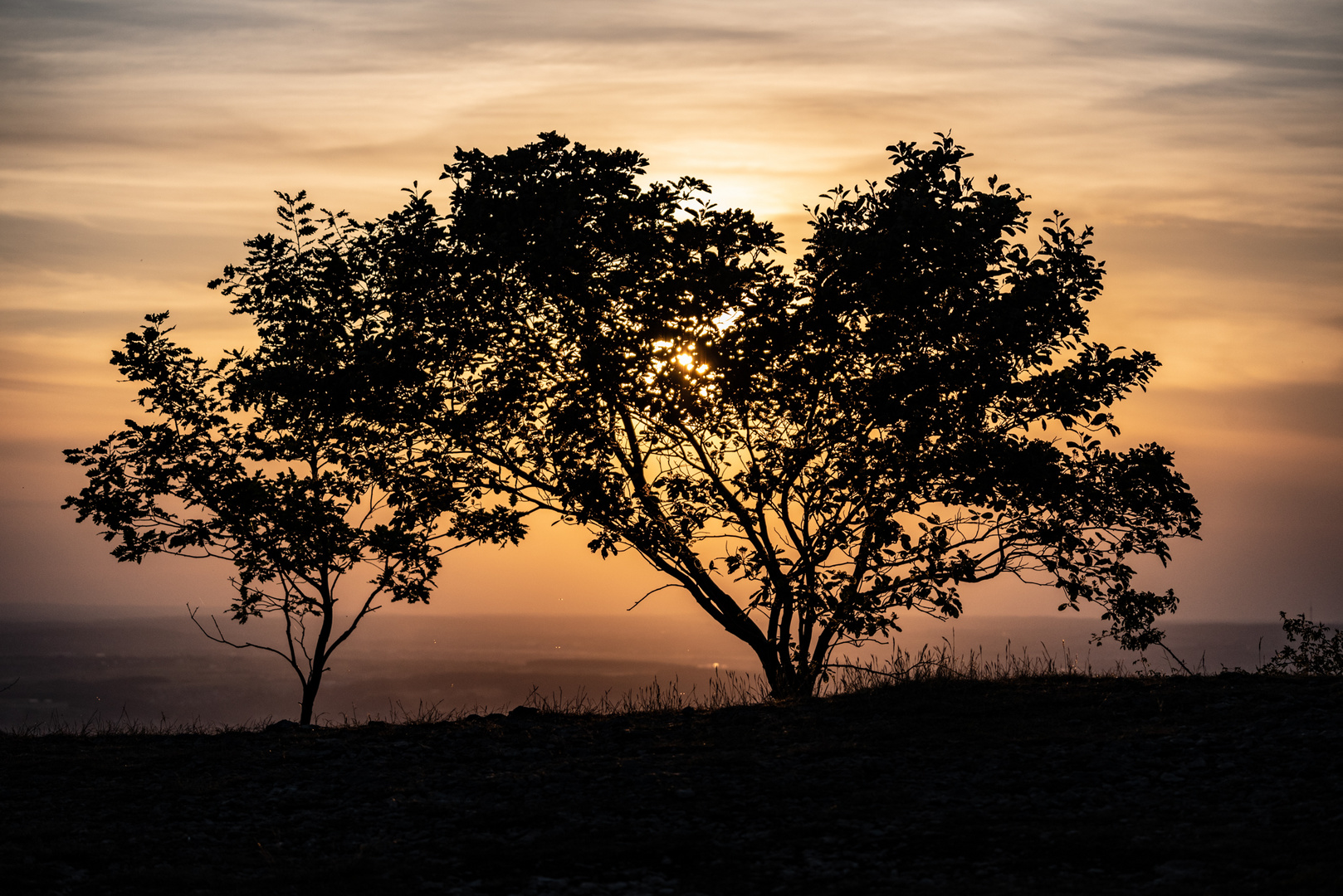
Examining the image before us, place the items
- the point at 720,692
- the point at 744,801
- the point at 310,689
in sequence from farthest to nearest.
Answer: the point at 310,689 < the point at 720,692 < the point at 744,801

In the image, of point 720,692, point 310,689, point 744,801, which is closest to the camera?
point 744,801

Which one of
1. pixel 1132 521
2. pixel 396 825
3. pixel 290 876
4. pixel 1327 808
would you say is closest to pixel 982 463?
pixel 1132 521

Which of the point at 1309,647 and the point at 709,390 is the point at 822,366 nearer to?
the point at 709,390

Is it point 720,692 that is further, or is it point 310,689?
point 310,689

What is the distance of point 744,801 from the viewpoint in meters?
11.8

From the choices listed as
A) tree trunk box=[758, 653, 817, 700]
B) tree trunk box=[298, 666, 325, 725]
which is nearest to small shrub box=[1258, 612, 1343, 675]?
tree trunk box=[758, 653, 817, 700]

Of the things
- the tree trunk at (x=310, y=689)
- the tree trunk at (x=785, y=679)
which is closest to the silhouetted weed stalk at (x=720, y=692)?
the tree trunk at (x=785, y=679)

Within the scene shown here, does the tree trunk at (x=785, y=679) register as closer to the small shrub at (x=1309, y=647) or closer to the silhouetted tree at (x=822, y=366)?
the silhouetted tree at (x=822, y=366)

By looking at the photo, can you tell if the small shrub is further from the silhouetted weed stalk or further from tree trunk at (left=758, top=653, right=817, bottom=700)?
tree trunk at (left=758, top=653, right=817, bottom=700)

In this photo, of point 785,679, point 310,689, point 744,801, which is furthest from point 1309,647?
point 310,689

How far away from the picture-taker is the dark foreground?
31.4 ft

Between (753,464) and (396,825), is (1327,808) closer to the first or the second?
(396,825)

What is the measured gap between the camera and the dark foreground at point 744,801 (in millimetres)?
9562

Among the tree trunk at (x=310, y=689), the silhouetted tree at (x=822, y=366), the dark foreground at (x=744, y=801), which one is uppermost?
the silhouetted tree at (x=822, y=366)
